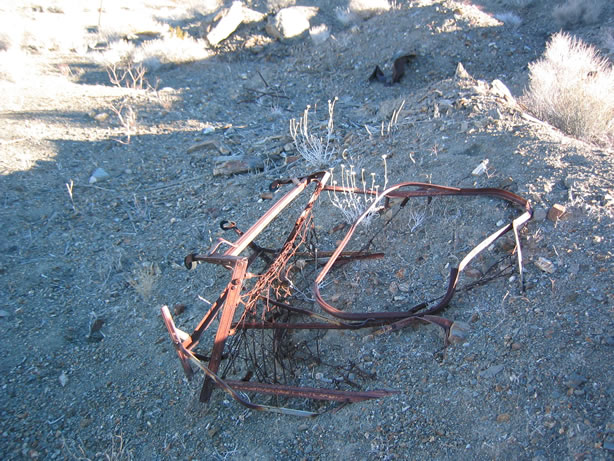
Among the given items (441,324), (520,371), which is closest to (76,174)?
(441,324)

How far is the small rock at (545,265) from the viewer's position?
2.78 meters

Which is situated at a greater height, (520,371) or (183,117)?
(520,371)

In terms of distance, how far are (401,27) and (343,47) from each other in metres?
1.28

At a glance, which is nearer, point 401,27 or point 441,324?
point 441,324

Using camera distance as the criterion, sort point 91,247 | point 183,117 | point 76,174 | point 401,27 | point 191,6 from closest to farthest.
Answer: point 91,247 → point 76,174 → point 183,117 → point 401,27 → point 191,6

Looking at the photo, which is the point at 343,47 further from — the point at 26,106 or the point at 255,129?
the point at 26,106

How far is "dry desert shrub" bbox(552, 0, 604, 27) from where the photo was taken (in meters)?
9.88

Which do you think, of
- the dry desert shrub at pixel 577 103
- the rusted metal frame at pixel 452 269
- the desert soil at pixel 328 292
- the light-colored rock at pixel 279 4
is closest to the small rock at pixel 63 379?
the desert soil at pixel 328 292

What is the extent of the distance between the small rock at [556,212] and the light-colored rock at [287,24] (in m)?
9.71

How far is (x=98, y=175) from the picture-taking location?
6098 millimetres

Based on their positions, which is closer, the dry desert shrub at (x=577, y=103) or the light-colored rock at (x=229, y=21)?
the dry desert shrub at (x=577, y=103)

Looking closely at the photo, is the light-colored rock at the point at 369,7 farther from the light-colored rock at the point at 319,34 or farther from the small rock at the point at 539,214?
the small rock at the point at 539,214

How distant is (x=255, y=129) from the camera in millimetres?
7309

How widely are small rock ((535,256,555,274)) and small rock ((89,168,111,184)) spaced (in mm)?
5311
